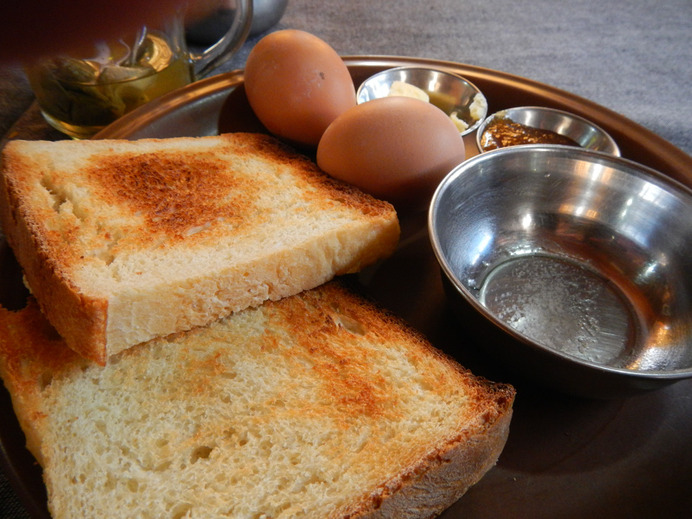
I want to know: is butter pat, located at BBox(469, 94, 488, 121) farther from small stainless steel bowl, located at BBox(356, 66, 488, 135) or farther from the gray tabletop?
the gray tabletop

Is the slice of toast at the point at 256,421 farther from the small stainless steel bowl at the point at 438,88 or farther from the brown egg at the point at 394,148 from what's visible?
the small stainless steel bowl at the point at 438,88

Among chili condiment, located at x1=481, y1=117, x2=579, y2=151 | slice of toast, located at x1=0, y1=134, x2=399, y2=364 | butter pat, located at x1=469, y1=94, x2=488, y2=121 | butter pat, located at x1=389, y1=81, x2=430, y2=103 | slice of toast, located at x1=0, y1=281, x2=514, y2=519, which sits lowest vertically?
slice of toast, located at x1=0, y1=281, x2=514, y2=519

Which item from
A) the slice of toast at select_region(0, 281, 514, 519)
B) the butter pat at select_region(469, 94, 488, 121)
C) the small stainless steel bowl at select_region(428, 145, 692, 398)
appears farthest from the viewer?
the butter pat at select_region(469, 94, 488, 121)

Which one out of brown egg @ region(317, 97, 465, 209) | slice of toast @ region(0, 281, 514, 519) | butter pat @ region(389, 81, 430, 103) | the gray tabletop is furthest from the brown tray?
the gray tabletop

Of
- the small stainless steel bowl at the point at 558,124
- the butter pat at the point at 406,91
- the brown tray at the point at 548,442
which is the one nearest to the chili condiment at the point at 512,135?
the small stainless steel bowl at the point at 558,124

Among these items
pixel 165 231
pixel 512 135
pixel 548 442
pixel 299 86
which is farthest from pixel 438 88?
pixel 548 442
